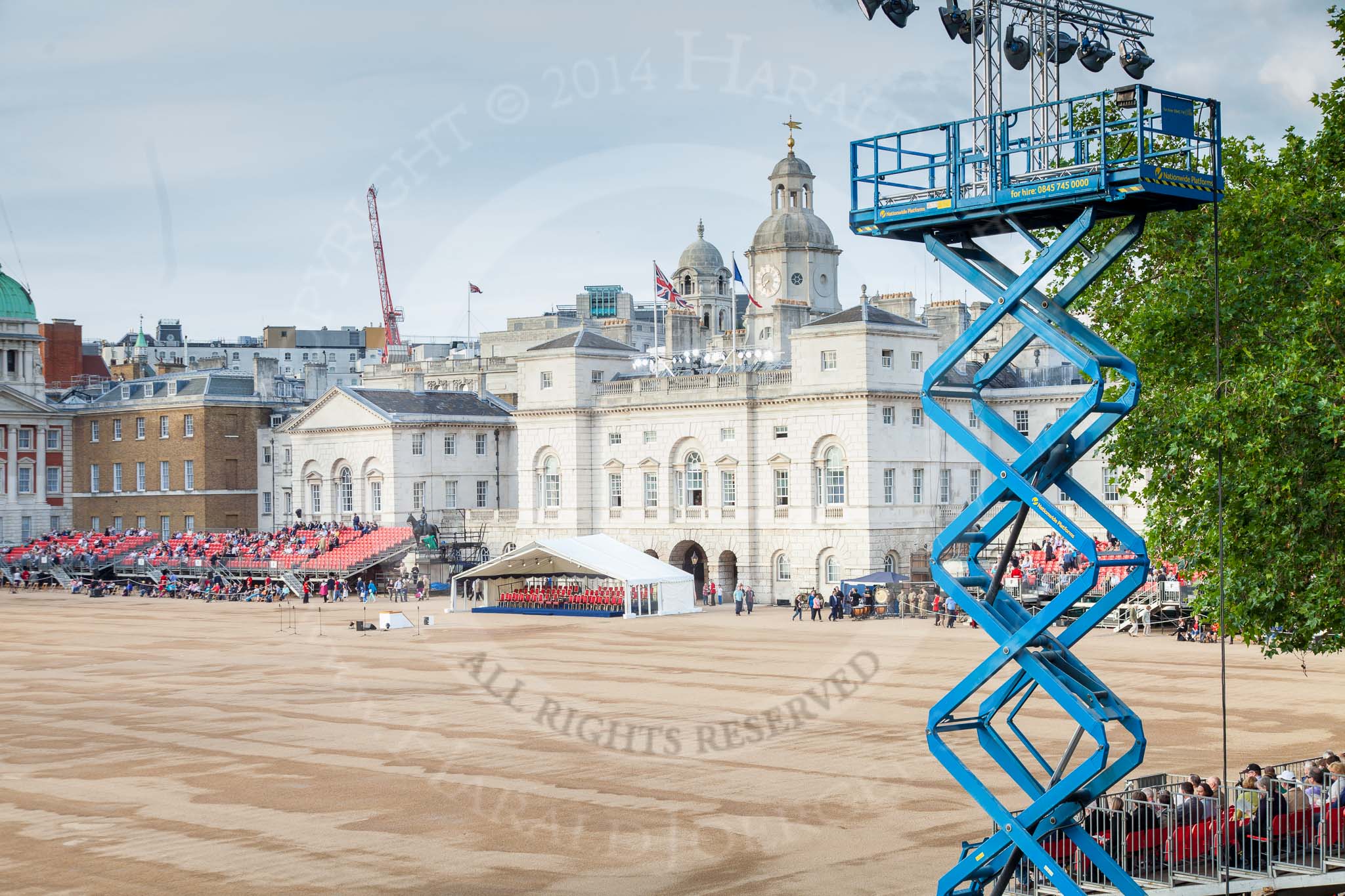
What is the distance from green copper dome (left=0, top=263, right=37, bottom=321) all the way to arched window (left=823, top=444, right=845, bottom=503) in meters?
60.5

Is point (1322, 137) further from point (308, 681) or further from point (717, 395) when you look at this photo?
point (717, 395)

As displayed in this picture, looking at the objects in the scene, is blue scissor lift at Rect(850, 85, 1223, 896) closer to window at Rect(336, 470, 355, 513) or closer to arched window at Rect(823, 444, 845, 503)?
arched window at Rect(823, 444, 845, 503)

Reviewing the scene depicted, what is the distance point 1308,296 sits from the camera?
2502 cm

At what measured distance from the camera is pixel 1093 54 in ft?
109

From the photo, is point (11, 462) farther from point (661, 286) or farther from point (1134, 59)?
point (1134, 59)

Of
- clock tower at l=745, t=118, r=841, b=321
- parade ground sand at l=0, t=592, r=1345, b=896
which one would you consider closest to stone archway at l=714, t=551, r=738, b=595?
parade ground sand at l=0, t=592, r=1345, b=896

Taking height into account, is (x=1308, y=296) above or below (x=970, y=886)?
above

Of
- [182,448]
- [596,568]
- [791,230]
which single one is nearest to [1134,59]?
[596,568]

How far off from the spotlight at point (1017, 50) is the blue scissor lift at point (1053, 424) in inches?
602

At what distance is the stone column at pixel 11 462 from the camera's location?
100m

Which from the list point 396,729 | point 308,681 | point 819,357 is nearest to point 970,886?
point 396,729

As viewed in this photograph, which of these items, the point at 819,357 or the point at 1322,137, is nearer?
the point at 1322,137

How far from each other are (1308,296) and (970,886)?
12231 mm

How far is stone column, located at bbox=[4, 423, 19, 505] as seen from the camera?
100375mm
